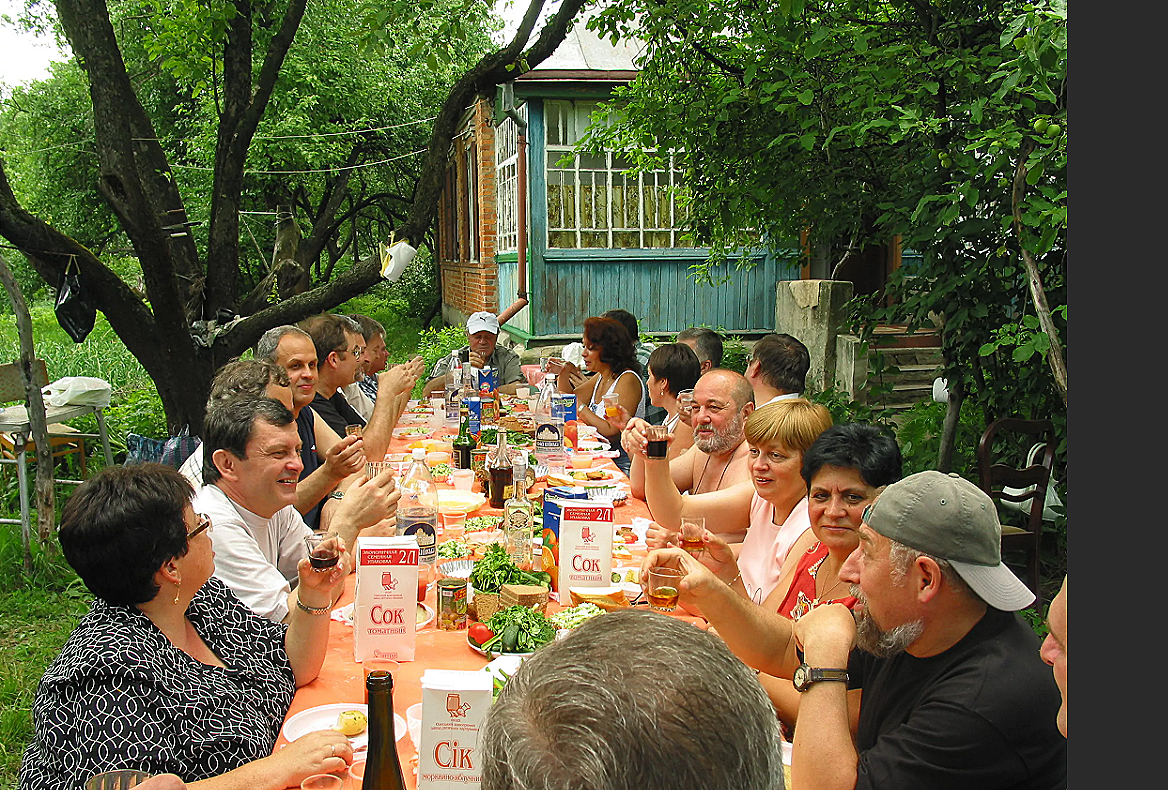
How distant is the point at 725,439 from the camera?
4.13m

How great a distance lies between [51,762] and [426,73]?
18626 millimetres

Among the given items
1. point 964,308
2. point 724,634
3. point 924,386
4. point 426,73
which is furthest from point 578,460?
point 426,73

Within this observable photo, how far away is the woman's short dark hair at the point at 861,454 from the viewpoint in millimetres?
2666

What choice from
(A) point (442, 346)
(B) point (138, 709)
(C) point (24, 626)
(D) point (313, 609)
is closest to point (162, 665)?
(B) point (138, 709)

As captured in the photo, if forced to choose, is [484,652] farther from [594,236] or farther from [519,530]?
[594,236]

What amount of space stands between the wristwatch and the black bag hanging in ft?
18.1

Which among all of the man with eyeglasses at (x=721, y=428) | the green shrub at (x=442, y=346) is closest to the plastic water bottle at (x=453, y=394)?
the man with eyeglasses at (x=721, y=428)

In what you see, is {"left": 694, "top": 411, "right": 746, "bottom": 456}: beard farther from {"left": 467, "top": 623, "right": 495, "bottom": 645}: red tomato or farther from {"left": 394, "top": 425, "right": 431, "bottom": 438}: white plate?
{"left": 394, "top": 425, "right": 431, "bottom": 438}: white plate

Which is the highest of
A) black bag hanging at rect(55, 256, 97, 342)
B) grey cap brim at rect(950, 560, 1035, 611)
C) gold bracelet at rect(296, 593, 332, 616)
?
black bag hanging at rect(55, 256, 97, 342)

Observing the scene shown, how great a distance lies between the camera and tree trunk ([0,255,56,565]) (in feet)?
18.1

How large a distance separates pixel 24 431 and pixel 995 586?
257 inches

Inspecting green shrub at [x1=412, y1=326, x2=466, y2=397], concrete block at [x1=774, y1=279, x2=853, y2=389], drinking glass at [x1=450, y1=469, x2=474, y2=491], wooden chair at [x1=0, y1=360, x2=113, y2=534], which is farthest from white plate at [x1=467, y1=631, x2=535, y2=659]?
green shrub at [x1=412, y1=326, x2=466, y2=397]

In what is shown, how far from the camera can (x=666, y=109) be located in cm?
682

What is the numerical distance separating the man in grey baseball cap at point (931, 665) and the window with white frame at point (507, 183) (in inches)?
404
